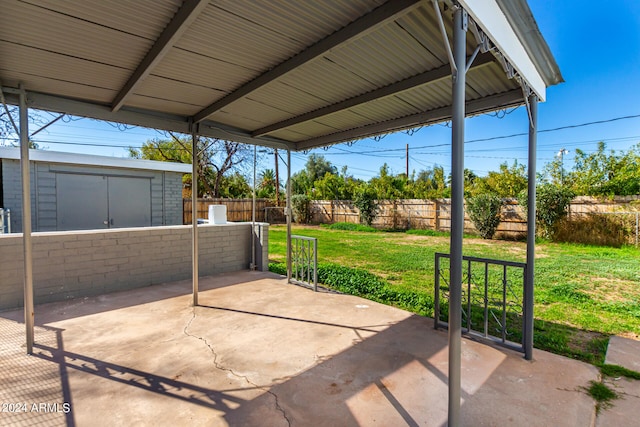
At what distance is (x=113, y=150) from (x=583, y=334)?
2487 centimetres

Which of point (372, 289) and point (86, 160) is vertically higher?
point (86, 160)

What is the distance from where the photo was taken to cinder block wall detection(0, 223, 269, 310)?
3.93m

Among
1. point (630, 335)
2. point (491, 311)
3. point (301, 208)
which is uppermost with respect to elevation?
point (301, 208)

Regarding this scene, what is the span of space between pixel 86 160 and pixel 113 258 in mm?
3831

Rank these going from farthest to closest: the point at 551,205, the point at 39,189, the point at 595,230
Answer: the point at 551,205 → the point at 595,230 → the point at 39,189

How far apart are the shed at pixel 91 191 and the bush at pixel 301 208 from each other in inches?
357

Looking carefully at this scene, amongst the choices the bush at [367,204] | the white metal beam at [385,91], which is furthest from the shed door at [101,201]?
the bush at [367,204]

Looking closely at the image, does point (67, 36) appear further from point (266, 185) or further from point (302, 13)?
point (266, 185)

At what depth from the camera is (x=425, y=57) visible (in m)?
2.48

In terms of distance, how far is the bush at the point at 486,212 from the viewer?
10688 millimetres

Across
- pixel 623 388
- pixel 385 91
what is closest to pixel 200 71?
pixel 385 91

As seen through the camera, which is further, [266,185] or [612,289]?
[266,185]

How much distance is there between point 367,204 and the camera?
1480 centimetres

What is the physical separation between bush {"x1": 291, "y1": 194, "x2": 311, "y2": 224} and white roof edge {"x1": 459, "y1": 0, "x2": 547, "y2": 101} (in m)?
15.2
